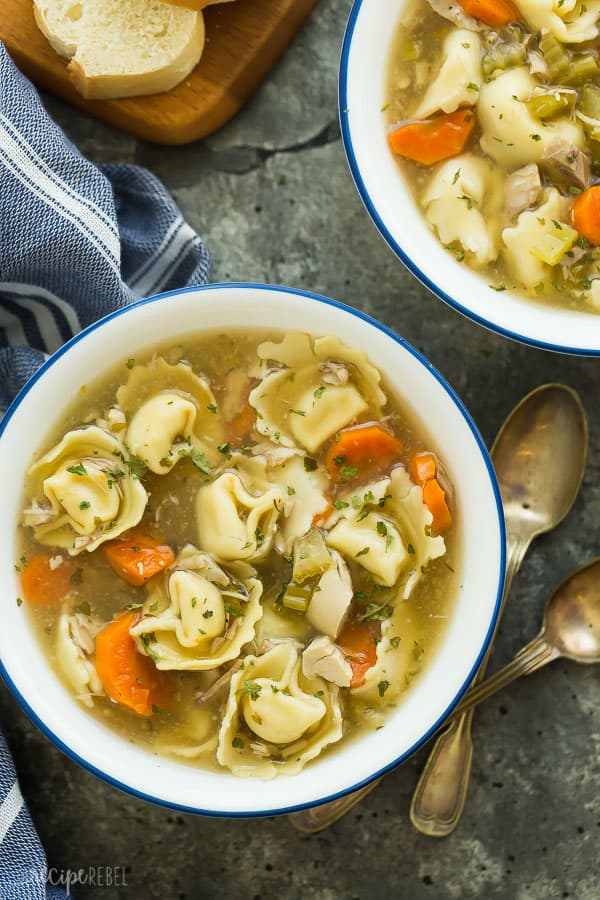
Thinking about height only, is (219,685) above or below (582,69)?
below

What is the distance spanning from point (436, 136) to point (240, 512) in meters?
1.37

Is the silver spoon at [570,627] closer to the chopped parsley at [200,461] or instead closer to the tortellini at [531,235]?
the tortellini at [531,235]

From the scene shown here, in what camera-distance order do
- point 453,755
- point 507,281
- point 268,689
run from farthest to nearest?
point 453,755 → point 507,281 → point 268,689

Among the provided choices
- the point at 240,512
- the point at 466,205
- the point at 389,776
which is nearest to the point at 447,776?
the point at 389,776

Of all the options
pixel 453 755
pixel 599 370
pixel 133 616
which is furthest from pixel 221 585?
pixel 599 370

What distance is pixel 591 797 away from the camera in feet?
11.0

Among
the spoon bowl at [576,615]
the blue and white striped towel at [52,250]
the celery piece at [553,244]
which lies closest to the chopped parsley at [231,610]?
the blue and white striped towel at [52,250]

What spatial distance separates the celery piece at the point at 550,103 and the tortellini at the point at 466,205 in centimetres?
22

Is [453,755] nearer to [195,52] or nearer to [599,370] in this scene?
[599,370]

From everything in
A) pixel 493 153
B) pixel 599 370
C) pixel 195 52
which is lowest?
pixel 599 370

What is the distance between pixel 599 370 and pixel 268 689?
5.43ft

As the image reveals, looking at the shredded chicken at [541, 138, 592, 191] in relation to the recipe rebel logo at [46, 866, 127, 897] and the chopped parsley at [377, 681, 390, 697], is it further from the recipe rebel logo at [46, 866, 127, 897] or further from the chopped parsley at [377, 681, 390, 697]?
the recipe rebel logo at [46, 866, 127, 897]

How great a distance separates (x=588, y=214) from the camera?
294cm

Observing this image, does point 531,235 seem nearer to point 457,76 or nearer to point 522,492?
point 457,76
